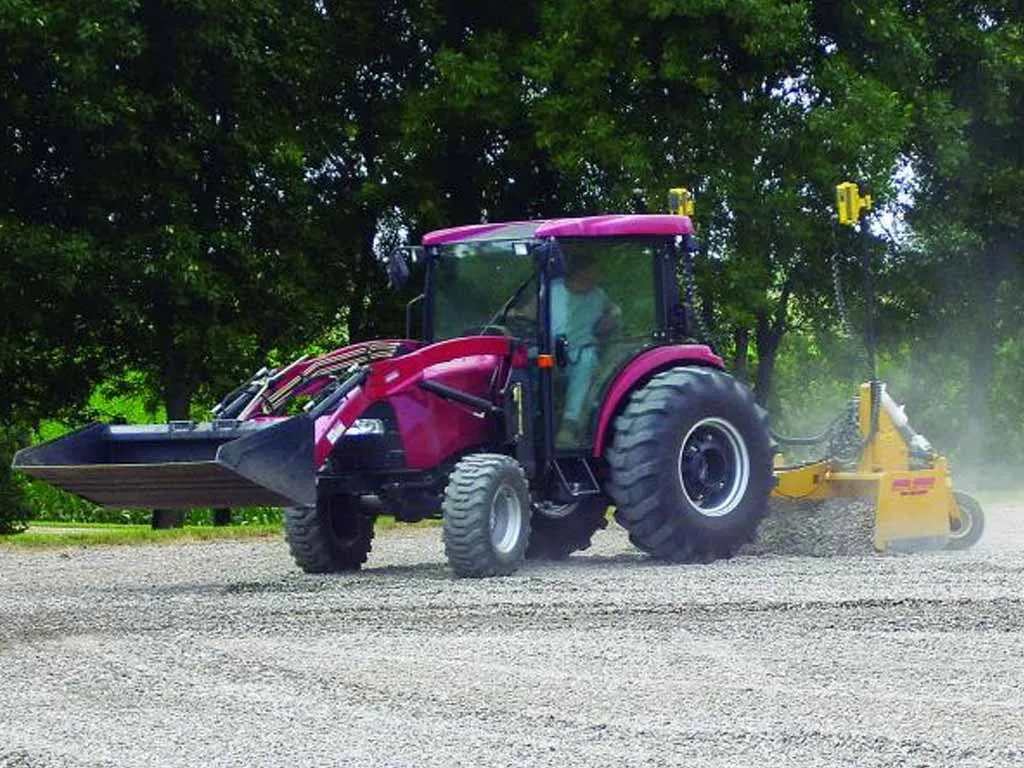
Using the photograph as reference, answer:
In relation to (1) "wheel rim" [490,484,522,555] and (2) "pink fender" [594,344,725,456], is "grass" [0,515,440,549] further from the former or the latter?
(1) "wheel rim" [490,484,522,555]

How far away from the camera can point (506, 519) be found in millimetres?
14094

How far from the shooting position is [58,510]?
33.6 meters

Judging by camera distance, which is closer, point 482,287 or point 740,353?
point 482,287

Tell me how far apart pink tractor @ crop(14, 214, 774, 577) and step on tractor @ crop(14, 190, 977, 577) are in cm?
1

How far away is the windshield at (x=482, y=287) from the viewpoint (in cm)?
1487

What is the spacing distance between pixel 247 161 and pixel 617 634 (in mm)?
16200

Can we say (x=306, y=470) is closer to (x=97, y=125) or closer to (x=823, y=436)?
(x=823, y=436)

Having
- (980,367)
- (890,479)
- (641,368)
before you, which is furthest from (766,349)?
(641,368)

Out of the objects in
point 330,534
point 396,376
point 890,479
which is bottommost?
point 330,534

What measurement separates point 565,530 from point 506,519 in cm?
184

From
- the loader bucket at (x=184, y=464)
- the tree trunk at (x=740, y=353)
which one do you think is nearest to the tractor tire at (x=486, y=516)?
the loader bucket at (x=184, y=464)

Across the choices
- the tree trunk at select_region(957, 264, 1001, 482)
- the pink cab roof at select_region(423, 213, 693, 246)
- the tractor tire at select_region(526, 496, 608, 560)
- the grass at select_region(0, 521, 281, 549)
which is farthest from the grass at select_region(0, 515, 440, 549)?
the tree trunk at select_region(957, 264, 1001, 482)

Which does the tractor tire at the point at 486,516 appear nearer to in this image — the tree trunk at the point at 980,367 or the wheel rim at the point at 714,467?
the wheel rim at the point at 714,467

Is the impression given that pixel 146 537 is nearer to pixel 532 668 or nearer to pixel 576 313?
pixel 576 313
